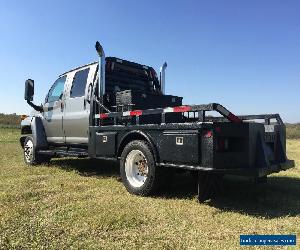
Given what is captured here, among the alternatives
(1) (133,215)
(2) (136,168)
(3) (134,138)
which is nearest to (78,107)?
(3) (134,138)

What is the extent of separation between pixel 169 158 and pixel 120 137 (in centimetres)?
143

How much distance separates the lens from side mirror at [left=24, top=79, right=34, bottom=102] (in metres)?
9.76

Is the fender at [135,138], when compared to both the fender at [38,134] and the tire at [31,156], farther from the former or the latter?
the tire at [31,156]

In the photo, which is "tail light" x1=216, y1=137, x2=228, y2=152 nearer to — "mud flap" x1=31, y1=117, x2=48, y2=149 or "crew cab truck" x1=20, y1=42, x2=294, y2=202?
"crew cab truck" x1=20, y1=42, x2=294, y2=202

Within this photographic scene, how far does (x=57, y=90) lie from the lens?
945cm

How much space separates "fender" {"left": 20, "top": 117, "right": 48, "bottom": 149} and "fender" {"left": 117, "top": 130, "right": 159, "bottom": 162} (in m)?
3.66

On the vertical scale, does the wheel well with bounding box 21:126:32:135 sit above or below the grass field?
above

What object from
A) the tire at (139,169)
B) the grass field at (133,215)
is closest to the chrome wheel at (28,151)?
the grass field at (133,215)

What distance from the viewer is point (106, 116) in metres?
7.25

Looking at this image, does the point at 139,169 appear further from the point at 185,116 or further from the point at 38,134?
the point at 38,134

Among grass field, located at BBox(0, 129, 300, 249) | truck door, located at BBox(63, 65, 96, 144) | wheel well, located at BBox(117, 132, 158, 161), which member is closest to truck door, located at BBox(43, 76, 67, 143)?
truck door, located at BBox(63, 65, 96, 144)

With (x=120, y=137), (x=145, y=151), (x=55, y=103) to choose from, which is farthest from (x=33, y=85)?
(x=145, y=151)

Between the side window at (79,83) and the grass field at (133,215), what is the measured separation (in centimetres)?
206

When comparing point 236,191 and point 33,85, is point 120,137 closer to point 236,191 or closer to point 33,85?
point 236,191
